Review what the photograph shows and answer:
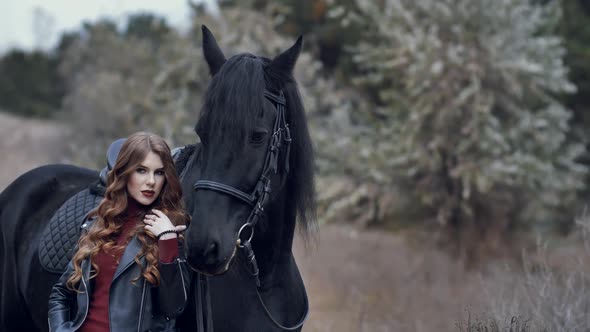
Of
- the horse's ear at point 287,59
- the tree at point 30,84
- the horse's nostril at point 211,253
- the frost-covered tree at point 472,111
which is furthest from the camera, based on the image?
the tree at point 30,84

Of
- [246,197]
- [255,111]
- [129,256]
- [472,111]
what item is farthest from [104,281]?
[472,111]

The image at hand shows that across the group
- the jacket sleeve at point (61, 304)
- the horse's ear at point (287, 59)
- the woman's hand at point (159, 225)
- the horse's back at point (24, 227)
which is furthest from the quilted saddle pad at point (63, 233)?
the horse's ear at point (287, 59)

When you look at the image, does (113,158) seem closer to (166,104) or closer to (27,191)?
(27,191)

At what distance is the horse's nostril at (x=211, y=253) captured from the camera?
8.10 ft

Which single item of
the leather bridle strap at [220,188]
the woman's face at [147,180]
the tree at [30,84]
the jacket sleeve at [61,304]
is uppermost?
the tree at [30,84]

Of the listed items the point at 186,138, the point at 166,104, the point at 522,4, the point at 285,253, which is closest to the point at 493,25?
the point at 522,4

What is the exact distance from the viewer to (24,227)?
3992mm

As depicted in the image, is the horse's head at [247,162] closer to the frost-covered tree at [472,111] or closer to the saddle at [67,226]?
the saddle at [67,226]

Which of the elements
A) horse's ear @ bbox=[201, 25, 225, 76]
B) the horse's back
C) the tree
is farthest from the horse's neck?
the tree

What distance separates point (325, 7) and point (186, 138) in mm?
6654

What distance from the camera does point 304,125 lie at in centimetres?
312

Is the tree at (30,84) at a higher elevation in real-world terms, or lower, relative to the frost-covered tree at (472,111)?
higher

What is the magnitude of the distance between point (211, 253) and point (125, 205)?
1.75 ft

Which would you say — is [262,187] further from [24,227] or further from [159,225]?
[24,227]
